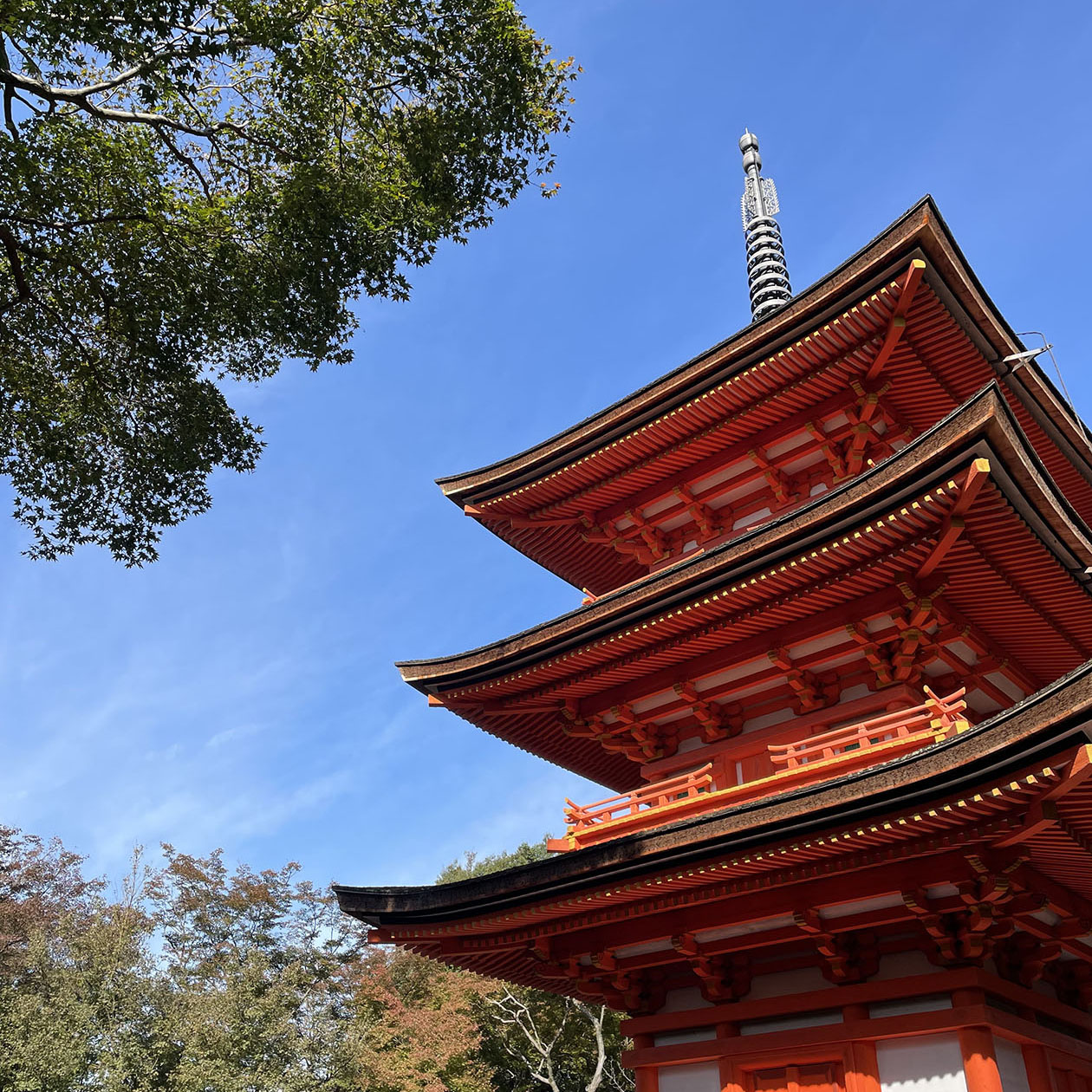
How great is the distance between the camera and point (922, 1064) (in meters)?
9.92

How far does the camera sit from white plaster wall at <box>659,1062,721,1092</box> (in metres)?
11.6

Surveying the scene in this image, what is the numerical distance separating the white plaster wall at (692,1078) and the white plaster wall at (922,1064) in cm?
228

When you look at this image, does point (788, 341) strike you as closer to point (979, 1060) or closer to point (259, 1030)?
point (979, 1060)

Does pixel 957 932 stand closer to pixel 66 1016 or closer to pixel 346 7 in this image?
pixel 346 7

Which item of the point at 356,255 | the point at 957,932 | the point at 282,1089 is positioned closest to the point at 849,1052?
the point at 957,932

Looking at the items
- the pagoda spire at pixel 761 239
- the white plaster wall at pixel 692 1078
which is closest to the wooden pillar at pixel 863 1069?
the white plaster wall at pixel 692 1078

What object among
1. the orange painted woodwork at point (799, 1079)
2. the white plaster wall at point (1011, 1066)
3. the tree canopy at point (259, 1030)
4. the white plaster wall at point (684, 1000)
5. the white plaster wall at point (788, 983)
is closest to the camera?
the white plaster wall at point (1011, 1066)

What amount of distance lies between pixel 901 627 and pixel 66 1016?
97.9 feet

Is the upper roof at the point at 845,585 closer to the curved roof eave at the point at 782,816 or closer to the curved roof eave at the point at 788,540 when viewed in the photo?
the curved roof eave at the point at 788,540

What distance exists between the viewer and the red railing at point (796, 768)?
1013 centimetres

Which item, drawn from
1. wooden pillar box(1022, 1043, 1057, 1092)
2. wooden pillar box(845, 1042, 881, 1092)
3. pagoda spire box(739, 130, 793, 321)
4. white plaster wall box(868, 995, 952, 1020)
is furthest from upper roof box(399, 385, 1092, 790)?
pagoda spire box(739, 130, 793, 321)

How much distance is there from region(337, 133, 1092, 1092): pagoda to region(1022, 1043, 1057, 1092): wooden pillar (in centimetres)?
6

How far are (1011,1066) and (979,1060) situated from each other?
44.8 inches

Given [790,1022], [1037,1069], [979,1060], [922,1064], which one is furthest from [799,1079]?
[1037,1069]
